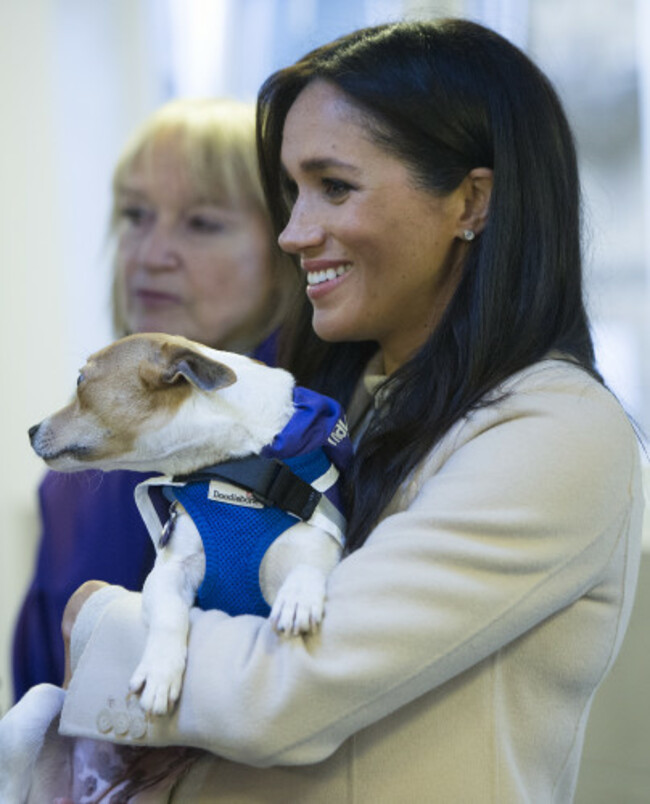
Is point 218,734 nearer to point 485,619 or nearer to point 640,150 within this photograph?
point 485,619

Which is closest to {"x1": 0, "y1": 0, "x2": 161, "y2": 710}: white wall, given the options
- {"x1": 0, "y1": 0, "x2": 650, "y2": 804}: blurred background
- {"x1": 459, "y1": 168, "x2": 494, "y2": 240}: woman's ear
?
{"x1": 0, "y1": 0, "x2": 650, "y2": 804}: blurred background

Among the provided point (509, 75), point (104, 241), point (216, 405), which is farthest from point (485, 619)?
point (104, 241)

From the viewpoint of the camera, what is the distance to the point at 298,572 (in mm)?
1091

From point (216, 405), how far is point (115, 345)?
0.46 ft

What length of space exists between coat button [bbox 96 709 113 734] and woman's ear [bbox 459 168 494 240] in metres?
0.71

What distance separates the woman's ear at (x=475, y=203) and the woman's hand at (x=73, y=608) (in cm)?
62

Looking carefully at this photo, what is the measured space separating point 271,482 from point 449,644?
0.26 metres

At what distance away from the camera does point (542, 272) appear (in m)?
1.29

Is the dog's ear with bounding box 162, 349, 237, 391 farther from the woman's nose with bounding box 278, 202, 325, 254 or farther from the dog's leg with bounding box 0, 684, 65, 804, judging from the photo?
A: the dog's leg with bounding box 0, 684, 65, 804

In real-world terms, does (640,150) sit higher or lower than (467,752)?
higher

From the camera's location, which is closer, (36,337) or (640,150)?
(36,337)

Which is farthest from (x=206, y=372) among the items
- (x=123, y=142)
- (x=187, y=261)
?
(x=123, y=142)

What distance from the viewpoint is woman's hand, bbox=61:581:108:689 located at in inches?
47.4

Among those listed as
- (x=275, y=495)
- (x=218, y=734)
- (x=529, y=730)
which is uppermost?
(x=275, y=495)
